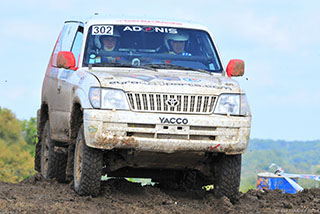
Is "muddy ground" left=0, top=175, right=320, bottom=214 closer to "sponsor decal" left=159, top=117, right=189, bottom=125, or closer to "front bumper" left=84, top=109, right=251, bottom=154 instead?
"front bumper" left=84, top=109, right=251, bottom=154

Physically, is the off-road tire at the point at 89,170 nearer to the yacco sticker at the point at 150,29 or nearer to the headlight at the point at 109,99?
the headlight at the point at 109,99

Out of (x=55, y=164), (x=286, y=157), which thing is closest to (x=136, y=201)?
(x=55, y=164)

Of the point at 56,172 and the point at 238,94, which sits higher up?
the point at 238,94

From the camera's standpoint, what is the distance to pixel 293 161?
3804 inches

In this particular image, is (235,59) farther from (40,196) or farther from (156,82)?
(40,196)

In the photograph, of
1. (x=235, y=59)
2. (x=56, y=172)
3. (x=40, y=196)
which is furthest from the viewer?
(x=56, y=172)

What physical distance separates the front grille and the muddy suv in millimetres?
11

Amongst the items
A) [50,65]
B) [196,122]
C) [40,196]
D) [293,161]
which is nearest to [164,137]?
[196,122]

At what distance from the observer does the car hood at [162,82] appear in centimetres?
817

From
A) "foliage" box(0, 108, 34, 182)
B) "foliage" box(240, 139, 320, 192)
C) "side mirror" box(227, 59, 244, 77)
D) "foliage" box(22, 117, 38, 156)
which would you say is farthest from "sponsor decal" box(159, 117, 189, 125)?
"foliage" box(22, 117, 38, 156)

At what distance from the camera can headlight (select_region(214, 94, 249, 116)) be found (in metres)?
8.34

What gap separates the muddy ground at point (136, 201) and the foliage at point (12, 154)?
69.8 metres

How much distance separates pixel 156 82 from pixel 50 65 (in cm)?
382

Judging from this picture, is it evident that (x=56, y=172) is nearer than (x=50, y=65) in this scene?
Yes
